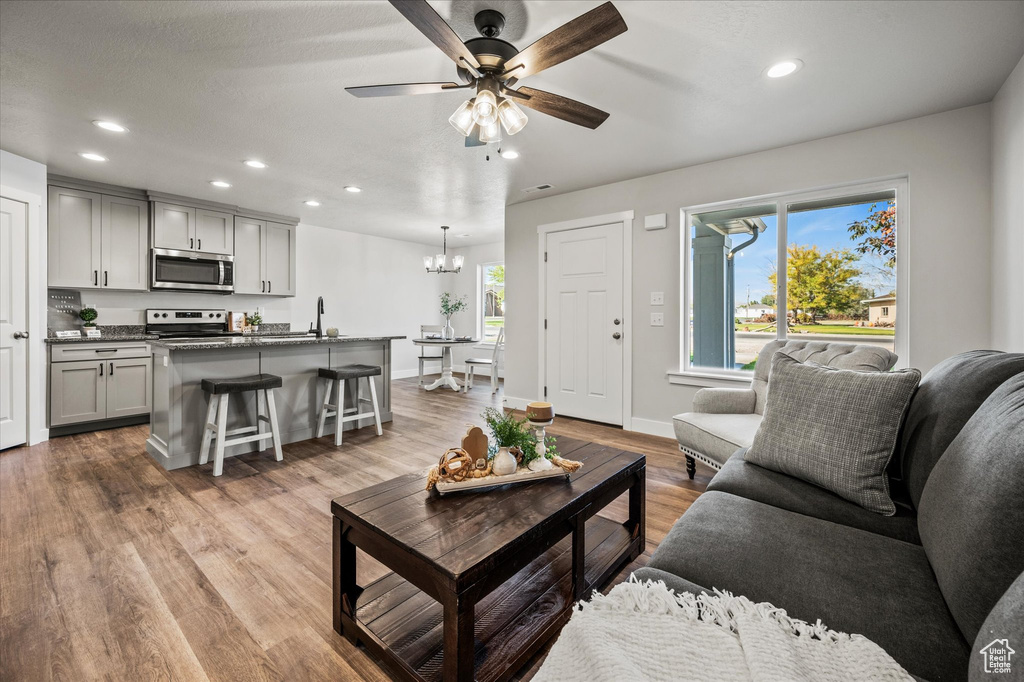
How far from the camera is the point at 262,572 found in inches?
71.3

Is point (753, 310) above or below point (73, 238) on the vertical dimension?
below

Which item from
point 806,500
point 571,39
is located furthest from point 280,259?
point 806,500

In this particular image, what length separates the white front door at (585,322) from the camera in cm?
422

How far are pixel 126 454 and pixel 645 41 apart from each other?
4.54m

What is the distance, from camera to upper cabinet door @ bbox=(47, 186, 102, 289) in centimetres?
396

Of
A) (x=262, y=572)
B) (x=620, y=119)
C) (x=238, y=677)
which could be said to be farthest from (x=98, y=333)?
(x=620, y=119)

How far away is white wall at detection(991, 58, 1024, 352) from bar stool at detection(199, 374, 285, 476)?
4.54 meters

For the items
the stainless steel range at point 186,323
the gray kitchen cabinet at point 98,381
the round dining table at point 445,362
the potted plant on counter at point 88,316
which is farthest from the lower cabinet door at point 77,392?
the round dining table at point 445,362

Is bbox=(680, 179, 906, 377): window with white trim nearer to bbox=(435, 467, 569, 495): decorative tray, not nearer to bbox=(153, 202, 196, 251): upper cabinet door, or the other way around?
bbox=(435, 467, 569, 495): decorative tray

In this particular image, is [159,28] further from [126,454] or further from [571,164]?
[126,454]

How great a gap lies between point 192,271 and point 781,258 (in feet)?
19.3

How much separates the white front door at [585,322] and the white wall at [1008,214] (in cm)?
243

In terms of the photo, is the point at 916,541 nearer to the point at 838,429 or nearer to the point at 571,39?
the point at 838,429

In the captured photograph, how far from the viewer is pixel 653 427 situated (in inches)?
157
